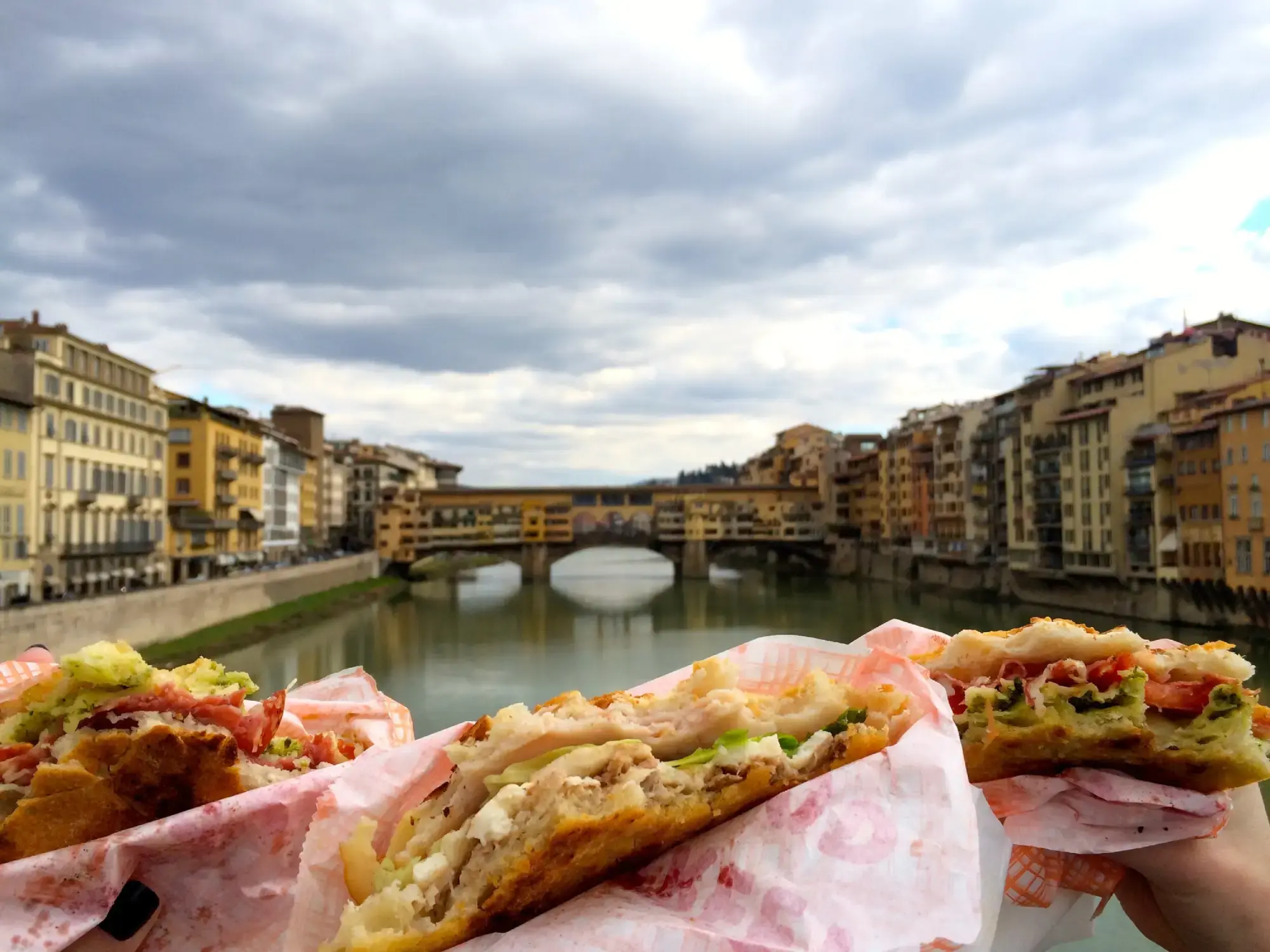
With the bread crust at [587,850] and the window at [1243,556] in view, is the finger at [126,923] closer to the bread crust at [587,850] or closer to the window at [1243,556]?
the bread crust at [587,850]

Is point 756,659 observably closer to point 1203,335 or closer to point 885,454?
point 1203,335

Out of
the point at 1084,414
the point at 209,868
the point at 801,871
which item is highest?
the point at 1084,414

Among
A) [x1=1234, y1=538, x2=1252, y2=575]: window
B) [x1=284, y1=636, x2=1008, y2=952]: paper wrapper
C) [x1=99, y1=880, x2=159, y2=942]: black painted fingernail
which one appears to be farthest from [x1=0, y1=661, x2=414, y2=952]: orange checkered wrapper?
[x1=1234, y1=538, x2=1252, y2=575]: window

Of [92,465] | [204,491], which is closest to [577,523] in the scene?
[204,491]

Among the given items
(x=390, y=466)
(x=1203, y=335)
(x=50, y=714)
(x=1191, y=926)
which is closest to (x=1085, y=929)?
(x=1191, y=926)

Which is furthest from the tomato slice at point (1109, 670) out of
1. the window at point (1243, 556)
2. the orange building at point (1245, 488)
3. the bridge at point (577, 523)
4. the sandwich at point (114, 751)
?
the bridge at point (577, 523)

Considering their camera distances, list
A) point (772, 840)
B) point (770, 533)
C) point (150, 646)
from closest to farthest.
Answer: point (772, 840)
point (150, 646)
point (770, 533)

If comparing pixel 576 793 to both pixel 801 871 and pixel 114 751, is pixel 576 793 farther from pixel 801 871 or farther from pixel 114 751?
pixel 114 751
